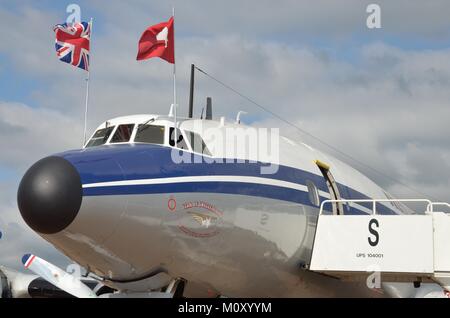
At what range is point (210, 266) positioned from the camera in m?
13.1

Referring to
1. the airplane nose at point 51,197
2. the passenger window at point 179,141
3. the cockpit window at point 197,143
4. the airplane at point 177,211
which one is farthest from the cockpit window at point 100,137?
the airplane nose at point 51,197

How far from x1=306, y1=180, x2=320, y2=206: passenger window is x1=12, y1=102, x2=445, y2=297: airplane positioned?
0.08 ft

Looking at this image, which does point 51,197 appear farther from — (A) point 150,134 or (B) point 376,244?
(B) point 376,244

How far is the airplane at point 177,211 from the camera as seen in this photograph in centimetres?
1142

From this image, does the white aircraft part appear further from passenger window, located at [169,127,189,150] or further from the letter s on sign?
the letter s on sign

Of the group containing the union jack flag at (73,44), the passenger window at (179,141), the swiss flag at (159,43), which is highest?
the union jack flag at (73,44)

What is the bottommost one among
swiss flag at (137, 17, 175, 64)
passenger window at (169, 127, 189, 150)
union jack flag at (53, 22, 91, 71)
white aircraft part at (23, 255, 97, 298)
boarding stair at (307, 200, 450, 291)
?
white aircraft part at (23, 255, 97, 298)

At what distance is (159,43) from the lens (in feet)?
49.5

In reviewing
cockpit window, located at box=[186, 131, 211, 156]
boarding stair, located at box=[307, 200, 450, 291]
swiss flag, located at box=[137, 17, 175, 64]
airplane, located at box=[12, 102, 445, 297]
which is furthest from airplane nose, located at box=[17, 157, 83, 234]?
boarding stair, located at box=[307, 200, 450, 291]

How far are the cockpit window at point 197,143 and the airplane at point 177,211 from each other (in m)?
0.02

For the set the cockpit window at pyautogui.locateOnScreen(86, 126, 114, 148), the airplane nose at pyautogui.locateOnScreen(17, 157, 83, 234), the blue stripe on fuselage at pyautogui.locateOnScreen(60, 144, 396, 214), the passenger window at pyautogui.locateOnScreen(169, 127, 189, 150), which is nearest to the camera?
the airplane nose at pyautogui.locateOnScreen(17, 157, 83, 234)

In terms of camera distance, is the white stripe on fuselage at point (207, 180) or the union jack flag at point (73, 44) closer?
the white stripe on fuselage at point (207, 180)

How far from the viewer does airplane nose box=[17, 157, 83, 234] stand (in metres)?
11.1

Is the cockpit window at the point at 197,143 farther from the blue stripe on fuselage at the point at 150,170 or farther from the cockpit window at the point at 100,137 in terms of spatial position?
the cockpit window at the point at 100,137
